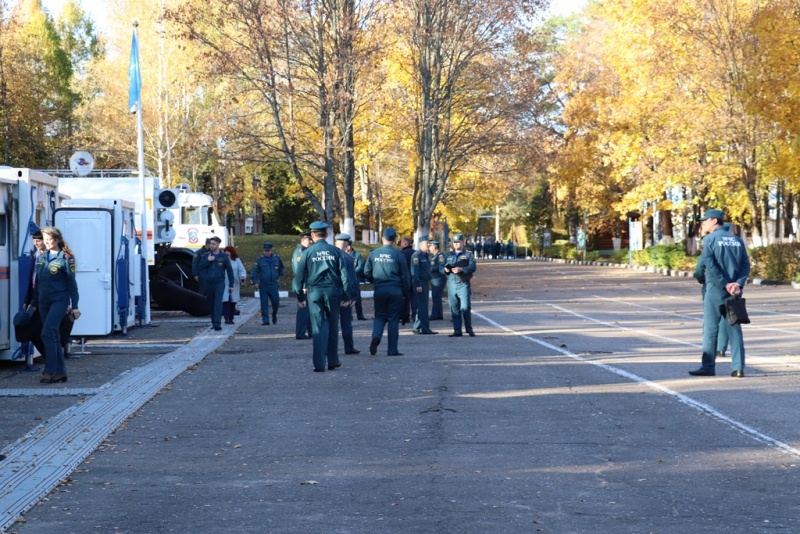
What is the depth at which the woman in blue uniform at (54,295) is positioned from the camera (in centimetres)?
1371

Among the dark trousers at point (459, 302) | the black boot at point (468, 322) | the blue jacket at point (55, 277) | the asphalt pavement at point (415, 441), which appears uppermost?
the blue jacket at point (55, 277)

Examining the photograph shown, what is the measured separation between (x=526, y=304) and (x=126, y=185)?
10599 millimetres

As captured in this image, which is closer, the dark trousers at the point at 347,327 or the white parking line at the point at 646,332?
the white parking line at the point at 646,332

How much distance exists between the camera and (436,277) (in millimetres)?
24562

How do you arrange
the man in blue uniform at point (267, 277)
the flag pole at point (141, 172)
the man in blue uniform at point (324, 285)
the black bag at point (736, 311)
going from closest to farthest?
the black bag at point (736, 311)
the man in blue uniform at point (324, 285)
the flag pole at point (141, 172)
the man in blue uniform at point (267, 277)

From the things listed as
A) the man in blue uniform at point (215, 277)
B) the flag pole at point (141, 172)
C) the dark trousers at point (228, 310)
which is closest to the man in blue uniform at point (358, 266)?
the man in blue uniform at point (215, 277)

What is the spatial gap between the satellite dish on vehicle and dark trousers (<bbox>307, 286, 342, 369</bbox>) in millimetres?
15402

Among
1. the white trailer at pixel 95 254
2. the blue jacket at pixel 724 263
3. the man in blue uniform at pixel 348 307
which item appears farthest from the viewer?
the white trailer at pixel 95 254

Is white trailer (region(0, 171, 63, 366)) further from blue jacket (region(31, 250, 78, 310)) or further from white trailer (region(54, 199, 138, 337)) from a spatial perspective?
white trailer (region(54, 199, 138, 337))

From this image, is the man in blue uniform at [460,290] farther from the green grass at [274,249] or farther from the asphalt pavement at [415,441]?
the green grass at [274,249]

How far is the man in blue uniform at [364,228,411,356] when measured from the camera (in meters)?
17.2

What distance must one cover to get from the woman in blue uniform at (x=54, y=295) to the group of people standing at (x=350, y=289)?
2870 millimetres

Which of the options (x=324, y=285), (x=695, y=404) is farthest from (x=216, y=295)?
(x=695, y=404)

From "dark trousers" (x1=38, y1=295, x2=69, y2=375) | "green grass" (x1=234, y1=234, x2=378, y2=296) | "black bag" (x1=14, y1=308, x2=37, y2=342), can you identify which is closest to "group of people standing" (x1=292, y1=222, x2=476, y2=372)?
"dark trousers" (x1=38, y1=295, x2=69, y2=375)
